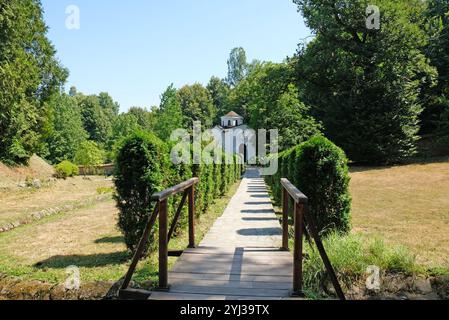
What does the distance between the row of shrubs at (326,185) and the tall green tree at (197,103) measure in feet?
219

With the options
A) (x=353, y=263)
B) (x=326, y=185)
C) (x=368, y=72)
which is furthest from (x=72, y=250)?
(x=368, y=72)

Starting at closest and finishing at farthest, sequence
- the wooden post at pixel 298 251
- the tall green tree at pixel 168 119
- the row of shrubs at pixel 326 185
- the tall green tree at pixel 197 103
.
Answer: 1. the wooden post at pixel 298 251
2. the row of shrubs at pixel 326 185
3. the tall green tree at pixel 168 119
4. the tall green tree at pixel 197 103

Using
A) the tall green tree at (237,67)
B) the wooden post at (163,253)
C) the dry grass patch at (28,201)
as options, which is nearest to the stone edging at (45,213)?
the dry grass patch at (28,201)

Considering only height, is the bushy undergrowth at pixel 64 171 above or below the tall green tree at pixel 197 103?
below

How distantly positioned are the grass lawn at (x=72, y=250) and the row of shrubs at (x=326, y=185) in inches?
97.5

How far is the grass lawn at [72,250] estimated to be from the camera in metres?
5.02

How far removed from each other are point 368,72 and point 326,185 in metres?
25.1

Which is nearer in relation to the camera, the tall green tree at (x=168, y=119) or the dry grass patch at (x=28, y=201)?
the dry grass patch at (x=28, y=201)

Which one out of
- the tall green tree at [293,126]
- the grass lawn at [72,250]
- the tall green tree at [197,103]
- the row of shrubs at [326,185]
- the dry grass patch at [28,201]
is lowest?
the dry grass patch at [28,201]

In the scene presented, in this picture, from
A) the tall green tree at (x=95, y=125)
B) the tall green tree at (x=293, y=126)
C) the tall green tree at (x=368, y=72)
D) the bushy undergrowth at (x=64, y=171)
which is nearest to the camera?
the tall green tree at (x=293, y=126)

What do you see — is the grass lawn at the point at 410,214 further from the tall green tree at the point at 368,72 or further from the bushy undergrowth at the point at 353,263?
the tall green tree at the point at 368,72

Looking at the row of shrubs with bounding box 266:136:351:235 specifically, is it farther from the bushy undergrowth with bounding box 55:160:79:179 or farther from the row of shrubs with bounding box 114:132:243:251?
the bushy undergrowth with bounding box 55:160:79:179

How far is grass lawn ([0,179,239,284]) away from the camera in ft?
16.5
